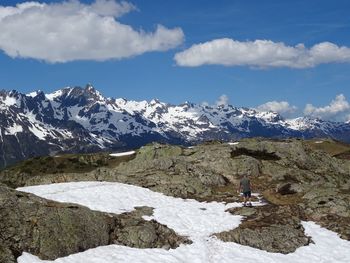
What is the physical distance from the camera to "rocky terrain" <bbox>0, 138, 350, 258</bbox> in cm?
3773

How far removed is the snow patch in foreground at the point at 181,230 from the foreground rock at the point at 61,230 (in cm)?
80

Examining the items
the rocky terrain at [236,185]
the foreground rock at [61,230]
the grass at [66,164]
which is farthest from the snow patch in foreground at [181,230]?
the grass at [66,164]

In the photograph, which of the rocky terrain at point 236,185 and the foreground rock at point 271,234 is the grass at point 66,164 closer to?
the rocky terrain at point 236,185

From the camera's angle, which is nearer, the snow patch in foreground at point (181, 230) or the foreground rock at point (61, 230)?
the foreground rock at point (61, 230)

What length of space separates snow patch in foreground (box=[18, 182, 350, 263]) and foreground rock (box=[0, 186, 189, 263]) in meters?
0.80

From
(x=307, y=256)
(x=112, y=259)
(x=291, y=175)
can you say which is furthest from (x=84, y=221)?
(x=291, y=175)

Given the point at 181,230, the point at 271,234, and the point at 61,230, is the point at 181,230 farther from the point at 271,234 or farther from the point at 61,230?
the point at 61,230

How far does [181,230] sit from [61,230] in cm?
1097

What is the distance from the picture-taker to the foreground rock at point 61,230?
3350 cm

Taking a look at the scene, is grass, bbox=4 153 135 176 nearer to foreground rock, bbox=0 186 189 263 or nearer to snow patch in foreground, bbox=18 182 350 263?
snow patch in foreground, bbox=18 182 350 263

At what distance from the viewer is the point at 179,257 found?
36.6 meters

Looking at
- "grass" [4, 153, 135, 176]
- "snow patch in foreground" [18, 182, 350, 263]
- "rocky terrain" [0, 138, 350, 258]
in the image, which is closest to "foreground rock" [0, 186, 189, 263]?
"rocky terrain" [0, 138, 350, 258]

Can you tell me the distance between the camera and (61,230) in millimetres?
35594

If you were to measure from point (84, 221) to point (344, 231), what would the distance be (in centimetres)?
2349
